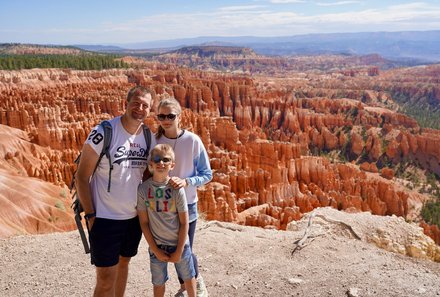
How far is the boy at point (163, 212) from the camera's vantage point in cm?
382

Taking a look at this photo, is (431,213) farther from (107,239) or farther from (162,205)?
(107,239)

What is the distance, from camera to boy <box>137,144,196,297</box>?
150 inches

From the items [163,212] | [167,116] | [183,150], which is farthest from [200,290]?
[167,116]

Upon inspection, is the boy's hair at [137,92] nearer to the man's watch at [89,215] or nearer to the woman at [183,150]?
Answer: the woman at [183,150]

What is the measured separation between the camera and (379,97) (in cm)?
9044

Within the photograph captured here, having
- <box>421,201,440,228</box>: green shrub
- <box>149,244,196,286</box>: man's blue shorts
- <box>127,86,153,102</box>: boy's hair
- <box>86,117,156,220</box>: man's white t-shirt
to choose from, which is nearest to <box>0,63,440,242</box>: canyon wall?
<box>421,201,440,228</box>: green shrub

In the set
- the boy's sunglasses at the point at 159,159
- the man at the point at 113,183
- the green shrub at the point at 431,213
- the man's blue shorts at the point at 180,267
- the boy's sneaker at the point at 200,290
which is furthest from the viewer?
the green shrub at the point at 431,213

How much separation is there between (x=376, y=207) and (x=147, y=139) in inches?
Result: 919

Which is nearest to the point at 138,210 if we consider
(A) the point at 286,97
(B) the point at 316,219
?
(B) the point at 316,219

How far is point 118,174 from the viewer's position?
3.92 metres

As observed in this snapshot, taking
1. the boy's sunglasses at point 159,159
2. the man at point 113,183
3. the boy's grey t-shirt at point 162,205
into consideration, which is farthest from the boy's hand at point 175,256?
the boy's sunglasses at point 159,159

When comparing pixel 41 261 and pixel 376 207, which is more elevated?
pixel 41 261

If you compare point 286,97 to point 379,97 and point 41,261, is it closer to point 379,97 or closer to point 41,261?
point 379,97

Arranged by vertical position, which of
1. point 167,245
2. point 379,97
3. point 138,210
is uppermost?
point 138,210
